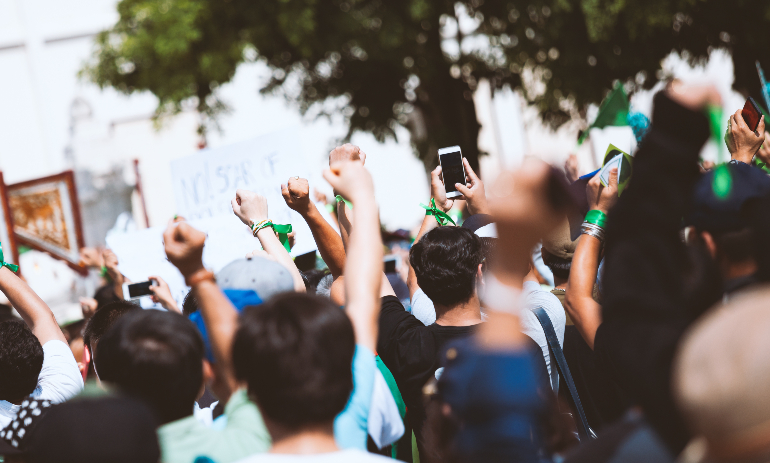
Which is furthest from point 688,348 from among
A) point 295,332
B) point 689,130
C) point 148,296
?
point 148,296

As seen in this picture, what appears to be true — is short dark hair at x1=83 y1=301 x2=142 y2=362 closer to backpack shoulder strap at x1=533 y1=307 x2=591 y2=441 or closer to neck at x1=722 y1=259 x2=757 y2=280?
backpack shoulder strap at x1=533 y1=307 x2=591 y2=441

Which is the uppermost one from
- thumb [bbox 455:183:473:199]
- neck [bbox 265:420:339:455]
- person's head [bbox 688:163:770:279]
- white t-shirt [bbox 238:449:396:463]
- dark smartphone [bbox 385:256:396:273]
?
thumb [bbox 455:183:473:199]

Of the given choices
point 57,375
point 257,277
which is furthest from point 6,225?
point 257,277

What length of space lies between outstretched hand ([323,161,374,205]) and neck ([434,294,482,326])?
33.2 inches

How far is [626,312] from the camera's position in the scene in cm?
128

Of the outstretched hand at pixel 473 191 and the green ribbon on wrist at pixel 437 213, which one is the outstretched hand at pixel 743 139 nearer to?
the outstretched hand at pixel 473 191

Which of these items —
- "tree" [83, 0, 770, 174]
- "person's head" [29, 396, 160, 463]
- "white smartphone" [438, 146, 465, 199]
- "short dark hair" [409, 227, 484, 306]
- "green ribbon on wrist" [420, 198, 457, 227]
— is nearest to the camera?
"person's head" [29, 396, 160, 463]

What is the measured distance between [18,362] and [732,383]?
2248mm

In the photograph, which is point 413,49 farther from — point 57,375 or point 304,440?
point 304,440

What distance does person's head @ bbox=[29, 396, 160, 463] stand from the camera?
1.32m

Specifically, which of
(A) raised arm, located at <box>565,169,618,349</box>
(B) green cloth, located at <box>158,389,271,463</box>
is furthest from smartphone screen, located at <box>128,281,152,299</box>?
(A) raised arm, located at <box>565,169,618,349</box>

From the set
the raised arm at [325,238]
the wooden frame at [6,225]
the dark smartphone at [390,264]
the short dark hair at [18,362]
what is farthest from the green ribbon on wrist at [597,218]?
the wooden frame at [6,225]

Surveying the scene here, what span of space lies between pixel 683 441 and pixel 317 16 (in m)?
8.37

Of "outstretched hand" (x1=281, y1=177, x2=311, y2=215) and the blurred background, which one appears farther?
the blurred background
